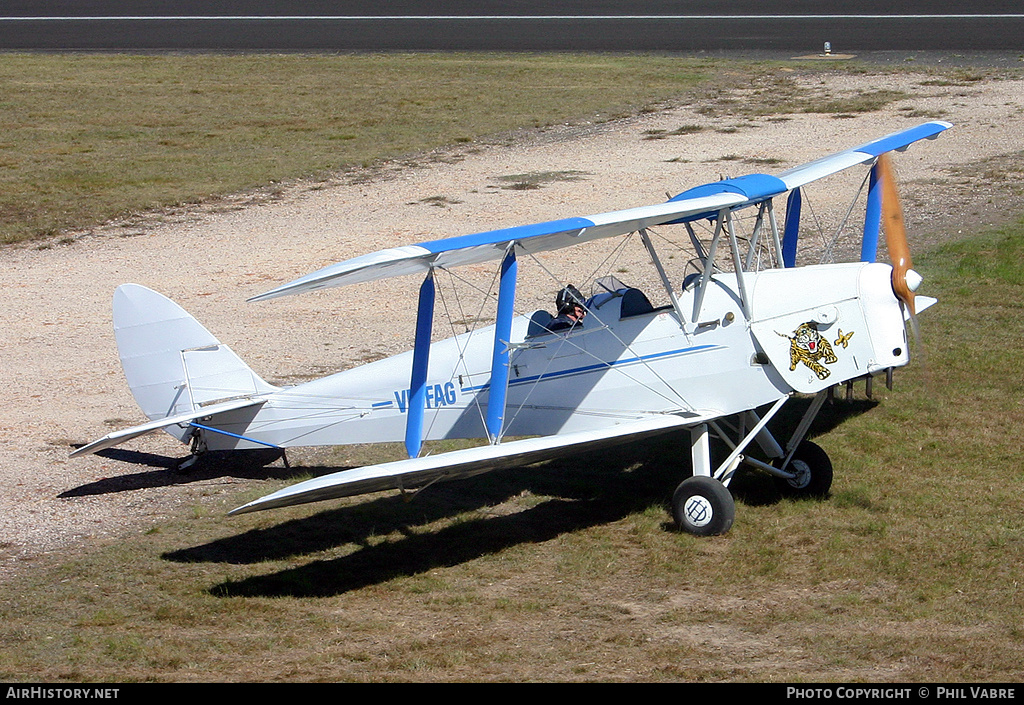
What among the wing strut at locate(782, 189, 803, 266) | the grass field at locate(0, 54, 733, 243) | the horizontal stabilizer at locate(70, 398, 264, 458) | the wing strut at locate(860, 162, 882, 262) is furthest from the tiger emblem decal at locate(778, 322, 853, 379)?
the grass field at locate(0, 54, 733, 243)

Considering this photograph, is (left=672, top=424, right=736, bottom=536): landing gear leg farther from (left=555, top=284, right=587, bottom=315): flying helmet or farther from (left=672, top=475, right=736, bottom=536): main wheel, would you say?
(left=555, top=284, right=587, bottom=315): flying helmet

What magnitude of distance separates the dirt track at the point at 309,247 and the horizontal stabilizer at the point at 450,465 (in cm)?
260

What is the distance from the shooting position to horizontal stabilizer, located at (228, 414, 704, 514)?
6.73m

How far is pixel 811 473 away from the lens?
866 centimetres

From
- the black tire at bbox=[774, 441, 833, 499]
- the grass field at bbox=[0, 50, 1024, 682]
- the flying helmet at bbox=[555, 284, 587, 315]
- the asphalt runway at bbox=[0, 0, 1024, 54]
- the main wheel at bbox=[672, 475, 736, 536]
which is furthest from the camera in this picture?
the asphalt runway at bbox=[0, 0, 1024, 54]

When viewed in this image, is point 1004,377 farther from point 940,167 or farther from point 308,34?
point 308,34

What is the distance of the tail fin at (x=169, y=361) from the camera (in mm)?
9320

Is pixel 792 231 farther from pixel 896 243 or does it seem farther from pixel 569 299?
pixel 569 299

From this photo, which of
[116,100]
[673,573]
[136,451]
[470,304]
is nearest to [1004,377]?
[673,573]

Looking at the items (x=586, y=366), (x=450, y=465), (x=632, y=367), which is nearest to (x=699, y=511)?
(x=632, y=367)

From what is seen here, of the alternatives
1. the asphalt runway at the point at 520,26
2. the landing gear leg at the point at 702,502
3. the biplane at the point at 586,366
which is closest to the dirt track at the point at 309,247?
the biplane at the point at 586,366

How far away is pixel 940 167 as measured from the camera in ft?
64.2

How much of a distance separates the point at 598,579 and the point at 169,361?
419cm

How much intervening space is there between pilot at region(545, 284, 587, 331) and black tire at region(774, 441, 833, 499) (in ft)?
6.60
